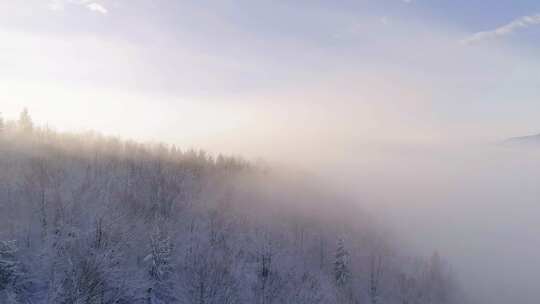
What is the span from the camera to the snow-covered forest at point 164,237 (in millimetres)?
33406

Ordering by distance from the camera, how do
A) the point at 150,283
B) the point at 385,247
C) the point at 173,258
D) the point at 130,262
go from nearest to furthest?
the point at 150,283 < the point at 130,262 < the point at 173,258 < the point at 385,247

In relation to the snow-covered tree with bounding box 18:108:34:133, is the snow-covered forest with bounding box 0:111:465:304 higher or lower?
lower

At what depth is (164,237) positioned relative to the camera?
157 ft

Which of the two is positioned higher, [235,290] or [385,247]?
[235,290]

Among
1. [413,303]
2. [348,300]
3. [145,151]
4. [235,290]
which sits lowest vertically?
[413,303]

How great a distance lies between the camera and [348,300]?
61844 millimetres

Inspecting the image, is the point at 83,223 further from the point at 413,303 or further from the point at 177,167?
the point at 413,303

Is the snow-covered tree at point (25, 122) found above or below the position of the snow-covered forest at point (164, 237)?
above

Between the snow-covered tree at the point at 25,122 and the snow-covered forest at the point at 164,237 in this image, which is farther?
the snow-covered tree at the point at 25,122

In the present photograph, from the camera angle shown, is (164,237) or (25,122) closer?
(164,237)

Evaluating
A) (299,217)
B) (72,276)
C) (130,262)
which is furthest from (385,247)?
(72,276)

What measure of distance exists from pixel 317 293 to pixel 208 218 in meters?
26.8

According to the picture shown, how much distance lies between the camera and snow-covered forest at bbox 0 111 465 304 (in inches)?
1315

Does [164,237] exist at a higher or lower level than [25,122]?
lower
